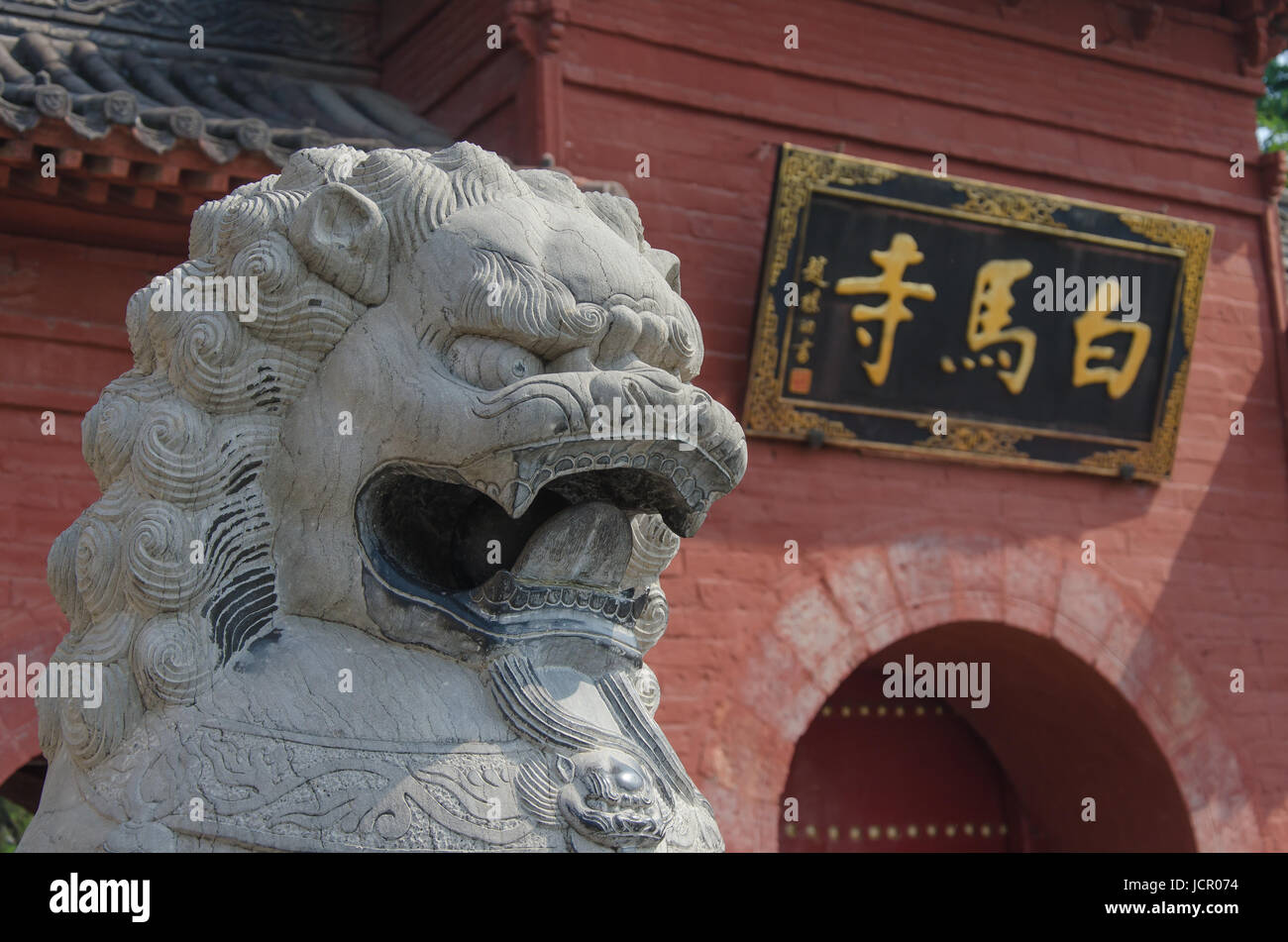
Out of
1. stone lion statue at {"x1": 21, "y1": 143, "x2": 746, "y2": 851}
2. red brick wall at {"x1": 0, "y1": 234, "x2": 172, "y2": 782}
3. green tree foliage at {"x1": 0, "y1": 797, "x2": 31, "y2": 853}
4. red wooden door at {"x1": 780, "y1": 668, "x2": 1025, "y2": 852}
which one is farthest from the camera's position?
green tree foliage at {"x1": 0, "y1": 797, "x2": 31, "y2": 853}

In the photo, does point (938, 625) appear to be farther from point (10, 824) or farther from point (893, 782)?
point (10, 824)

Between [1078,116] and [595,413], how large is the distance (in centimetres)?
456

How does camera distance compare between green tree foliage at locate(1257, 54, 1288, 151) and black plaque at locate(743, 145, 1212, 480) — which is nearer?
black plaque at locate(743, 145, 1212, 480)

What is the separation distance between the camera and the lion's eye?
1792mm

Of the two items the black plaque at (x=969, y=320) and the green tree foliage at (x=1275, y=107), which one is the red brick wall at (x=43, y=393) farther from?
the green tree foliage at (x=1275, y=107)

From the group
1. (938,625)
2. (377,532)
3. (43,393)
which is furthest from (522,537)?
(938,625)

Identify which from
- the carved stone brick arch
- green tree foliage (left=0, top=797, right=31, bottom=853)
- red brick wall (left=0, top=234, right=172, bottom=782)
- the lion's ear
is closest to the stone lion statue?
the lion's ear

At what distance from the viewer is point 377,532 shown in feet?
6.08

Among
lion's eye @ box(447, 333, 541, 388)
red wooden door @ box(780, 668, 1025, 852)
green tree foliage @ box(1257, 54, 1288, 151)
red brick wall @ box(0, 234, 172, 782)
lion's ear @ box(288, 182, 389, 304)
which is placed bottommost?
red wooden door @ box(780, 668, 1025, 852)

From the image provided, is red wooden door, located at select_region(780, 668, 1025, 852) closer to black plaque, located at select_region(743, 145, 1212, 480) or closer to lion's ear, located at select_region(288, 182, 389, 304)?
black plaque, located at select_region(743, 145, 1212, 480)

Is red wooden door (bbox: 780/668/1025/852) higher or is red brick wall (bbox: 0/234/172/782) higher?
red brick wall (bbox: 0/234/172/782)

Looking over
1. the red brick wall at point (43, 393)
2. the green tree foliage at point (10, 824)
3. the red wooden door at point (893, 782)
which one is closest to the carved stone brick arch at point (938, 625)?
the red wooden door at point (893, 782)

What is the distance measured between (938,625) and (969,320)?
3.41 feet

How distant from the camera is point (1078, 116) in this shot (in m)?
5.82
